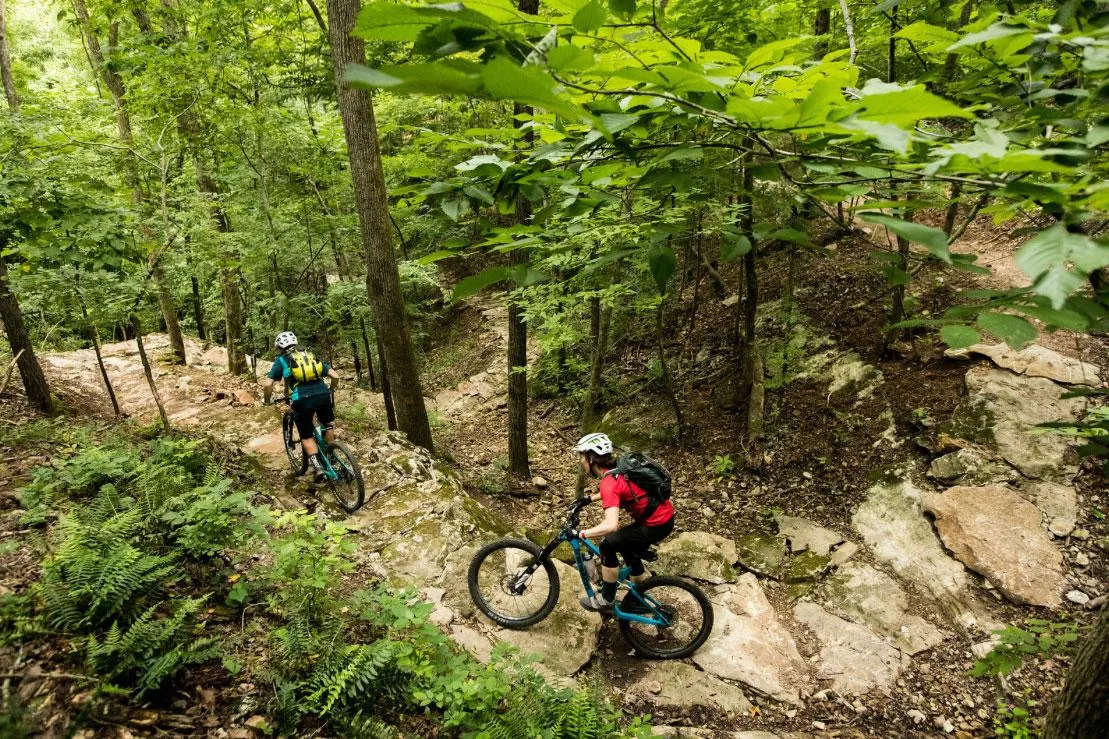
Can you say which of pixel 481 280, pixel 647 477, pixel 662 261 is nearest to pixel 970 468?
pixel 647 477

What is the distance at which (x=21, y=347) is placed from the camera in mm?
7352

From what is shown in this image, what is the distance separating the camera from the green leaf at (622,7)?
106 cm

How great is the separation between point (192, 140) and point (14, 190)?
17.9 feet

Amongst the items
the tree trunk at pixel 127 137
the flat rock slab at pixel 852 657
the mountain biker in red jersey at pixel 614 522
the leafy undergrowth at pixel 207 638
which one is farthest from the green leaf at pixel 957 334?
the tree trunk at pixel 127 137

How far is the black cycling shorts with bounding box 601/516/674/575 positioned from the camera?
507cm

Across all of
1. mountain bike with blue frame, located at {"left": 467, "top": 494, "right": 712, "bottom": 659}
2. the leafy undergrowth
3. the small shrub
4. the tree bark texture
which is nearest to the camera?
the leafy undergrowth

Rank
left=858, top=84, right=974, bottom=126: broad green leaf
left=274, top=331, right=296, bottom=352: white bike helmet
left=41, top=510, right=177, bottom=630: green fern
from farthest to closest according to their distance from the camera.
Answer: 1. left=274, top=331, right=296, bottom=352: white bike helmet
2. left=41, top=510, right=177, bottom=630: green fern
3. left=858, top=84, right=974, bottom=126: broad green leaf

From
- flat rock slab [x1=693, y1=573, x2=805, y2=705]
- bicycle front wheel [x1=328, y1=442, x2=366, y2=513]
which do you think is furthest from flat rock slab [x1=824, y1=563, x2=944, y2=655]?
bicycle front wheel [x1=328, y1=442, x2=366, y2=513]

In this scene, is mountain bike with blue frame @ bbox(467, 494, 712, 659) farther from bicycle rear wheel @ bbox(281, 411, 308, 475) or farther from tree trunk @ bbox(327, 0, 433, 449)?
bicycle rear wheel @ bbox(281, 411, 308, 475)

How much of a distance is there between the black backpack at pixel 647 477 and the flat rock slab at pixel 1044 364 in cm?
472

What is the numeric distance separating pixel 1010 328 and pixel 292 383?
7.07 meters

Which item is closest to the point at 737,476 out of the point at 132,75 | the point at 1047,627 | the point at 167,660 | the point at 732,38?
the point at 1047,627

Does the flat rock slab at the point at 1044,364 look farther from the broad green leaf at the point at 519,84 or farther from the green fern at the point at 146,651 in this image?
the green fern at the point at 146,651

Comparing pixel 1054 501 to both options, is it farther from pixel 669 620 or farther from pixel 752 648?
pixel 669 620
